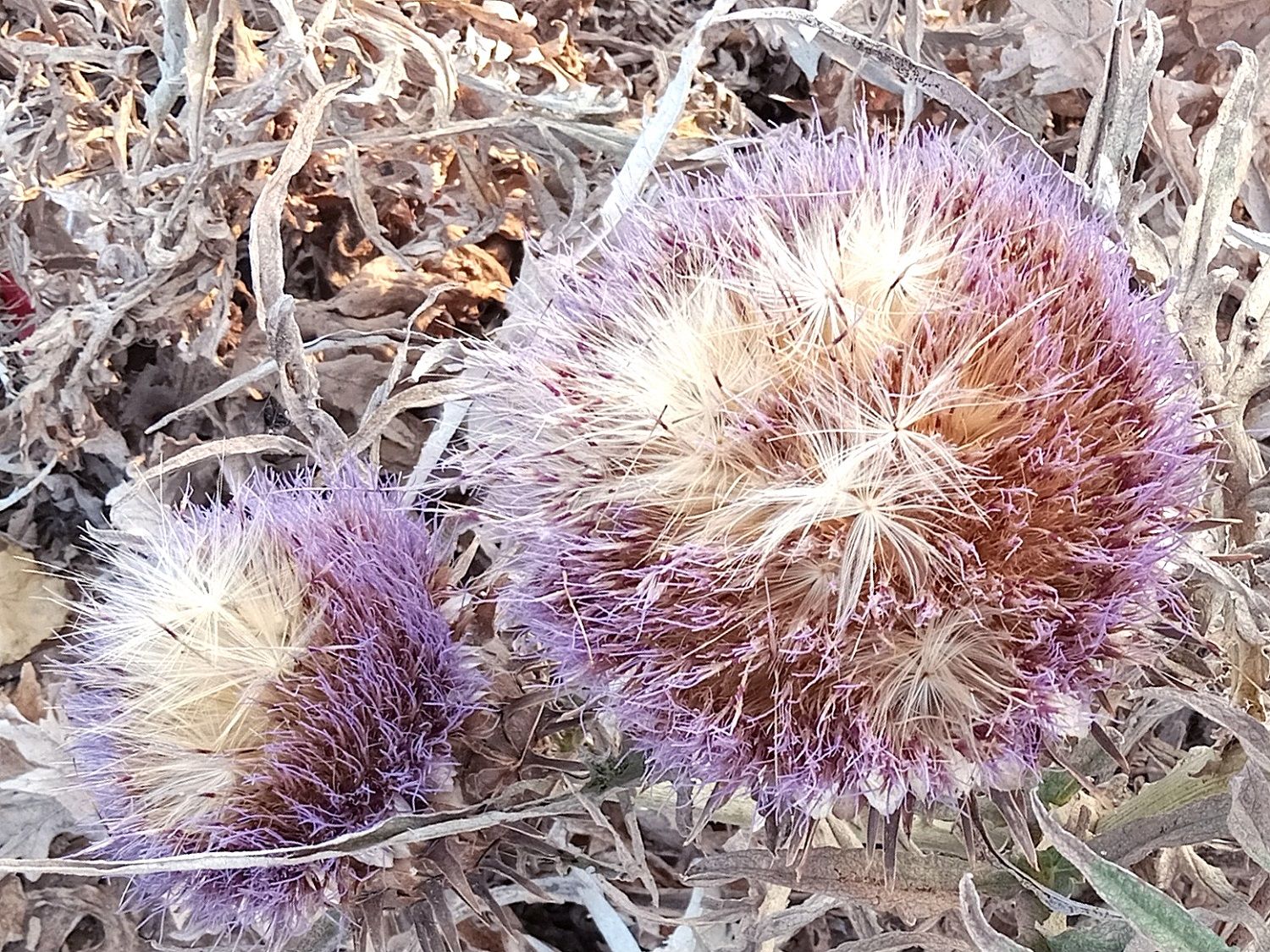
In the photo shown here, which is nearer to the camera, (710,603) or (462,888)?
(710,603)

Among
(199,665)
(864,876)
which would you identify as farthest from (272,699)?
(864,876)

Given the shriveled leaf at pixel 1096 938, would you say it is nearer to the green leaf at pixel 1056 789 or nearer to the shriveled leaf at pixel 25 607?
the green leaf at pixel 1056 789

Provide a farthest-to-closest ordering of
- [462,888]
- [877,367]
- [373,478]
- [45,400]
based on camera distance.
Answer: [45,400] < [373,478] < [462,888] < [877,367]

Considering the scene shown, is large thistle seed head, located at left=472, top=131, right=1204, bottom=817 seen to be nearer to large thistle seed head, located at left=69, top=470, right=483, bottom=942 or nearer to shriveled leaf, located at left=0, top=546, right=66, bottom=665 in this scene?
large thistle seed head, located at left=69, top=470, right=483, bottom=942

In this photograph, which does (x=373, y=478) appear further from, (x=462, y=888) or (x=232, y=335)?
(x=232, y=335)

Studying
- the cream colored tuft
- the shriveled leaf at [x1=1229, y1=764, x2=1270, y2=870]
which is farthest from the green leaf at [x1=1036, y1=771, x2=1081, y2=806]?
the cream colored tuft

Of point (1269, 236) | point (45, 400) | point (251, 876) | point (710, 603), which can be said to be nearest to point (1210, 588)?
point (1269, 236)
